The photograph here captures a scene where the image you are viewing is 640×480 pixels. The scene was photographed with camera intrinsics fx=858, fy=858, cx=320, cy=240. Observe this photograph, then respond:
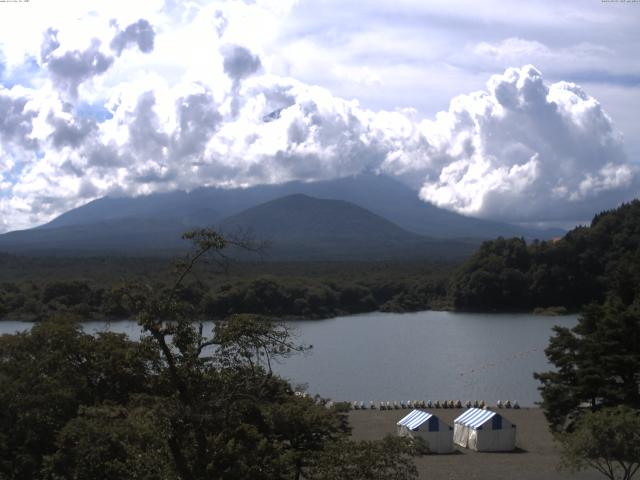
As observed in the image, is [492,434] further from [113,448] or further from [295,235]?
[295,235]

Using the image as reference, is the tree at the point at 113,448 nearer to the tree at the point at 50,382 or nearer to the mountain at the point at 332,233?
the tree at the point at 50,382

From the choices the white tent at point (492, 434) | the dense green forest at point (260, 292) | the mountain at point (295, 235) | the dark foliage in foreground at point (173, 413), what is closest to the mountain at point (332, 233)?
the mountain at point (295, 235)

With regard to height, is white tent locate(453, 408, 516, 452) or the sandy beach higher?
Answer: white tent locate(453, 408, 516, 452)

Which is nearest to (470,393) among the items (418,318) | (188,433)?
(188,433)

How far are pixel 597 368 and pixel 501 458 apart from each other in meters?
2.42

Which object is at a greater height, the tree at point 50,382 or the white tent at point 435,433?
the tree at point 50,382

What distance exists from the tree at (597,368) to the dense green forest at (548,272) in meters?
34.8

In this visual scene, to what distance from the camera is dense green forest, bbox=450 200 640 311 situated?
5116cm

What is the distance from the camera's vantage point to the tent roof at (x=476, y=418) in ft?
54.6

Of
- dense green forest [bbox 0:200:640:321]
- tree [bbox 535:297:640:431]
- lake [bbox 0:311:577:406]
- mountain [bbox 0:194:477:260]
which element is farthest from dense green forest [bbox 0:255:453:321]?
mountain [bbox 0:194:477:260]

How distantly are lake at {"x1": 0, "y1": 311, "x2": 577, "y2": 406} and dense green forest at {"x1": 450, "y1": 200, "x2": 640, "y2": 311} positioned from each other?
5.99 meters

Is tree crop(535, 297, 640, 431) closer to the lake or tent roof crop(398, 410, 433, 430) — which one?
tent roof crop(398, 410, 433, 430)

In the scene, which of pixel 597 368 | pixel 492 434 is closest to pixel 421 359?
pixel 492 434

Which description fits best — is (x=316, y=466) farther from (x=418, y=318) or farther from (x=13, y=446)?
(x=418, y=318)
